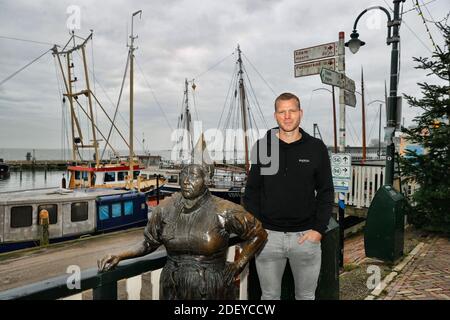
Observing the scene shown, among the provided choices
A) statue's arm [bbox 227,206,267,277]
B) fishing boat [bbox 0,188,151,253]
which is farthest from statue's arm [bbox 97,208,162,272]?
fishing boat [bbox 0,188,151,253]

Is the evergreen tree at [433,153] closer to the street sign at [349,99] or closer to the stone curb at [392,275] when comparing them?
the stone curb at [392,275]

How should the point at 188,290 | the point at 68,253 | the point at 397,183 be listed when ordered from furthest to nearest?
the point at 68,253 → the point at 397,183 → the point at 188,290

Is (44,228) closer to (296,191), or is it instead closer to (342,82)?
(342,82)

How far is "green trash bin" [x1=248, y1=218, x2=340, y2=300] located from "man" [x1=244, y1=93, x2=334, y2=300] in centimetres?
15

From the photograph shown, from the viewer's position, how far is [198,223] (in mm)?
1812

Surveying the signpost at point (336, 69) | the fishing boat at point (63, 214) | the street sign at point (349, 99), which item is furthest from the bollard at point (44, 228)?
the street sign at point (349, 99)

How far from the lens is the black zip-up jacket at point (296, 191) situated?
2348mm

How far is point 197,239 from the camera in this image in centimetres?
178

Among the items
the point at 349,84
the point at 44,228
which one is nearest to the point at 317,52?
the point at 349,84

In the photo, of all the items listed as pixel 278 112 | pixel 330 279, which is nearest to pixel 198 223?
pixel 278 112

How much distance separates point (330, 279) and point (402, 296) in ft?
7.34

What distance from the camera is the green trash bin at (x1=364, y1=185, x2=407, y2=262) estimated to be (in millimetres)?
5303

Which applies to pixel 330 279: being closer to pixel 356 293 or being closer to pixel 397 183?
pixel 356 293

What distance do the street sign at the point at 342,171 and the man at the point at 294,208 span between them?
2969 mm
